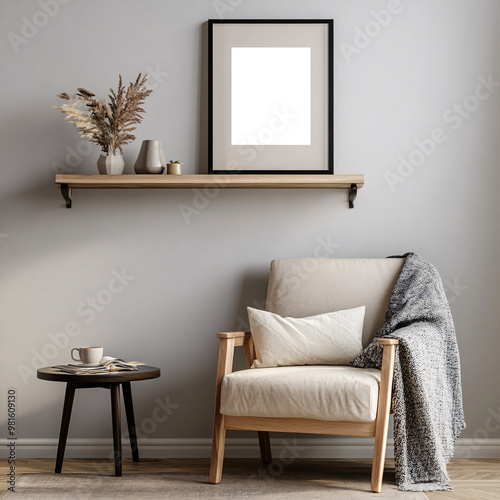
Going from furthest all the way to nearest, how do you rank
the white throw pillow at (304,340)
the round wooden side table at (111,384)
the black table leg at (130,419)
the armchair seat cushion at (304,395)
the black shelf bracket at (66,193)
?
the black shelf bracket at (66,193) < the black table leg at (130,419) < the white throw pillow at (304,340) < the round wooden side table at (111,384) < the armchair seat cushion at (304,395)

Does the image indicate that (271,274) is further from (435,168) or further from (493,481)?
(493,481)

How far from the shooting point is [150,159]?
2699mm

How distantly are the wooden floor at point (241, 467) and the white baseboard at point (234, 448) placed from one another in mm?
43

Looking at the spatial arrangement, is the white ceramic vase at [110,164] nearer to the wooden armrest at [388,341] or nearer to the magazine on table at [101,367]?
the magazine on table at [101,367]

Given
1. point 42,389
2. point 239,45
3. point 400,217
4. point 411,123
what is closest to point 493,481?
point 400,217

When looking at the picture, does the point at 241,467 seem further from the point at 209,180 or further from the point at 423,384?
the point at 209,180

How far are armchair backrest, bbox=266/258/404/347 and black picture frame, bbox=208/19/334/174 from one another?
1.43ft

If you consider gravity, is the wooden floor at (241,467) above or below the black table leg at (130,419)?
below

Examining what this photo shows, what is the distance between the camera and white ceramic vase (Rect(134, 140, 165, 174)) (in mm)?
2691

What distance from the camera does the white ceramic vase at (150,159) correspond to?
2.69 metres

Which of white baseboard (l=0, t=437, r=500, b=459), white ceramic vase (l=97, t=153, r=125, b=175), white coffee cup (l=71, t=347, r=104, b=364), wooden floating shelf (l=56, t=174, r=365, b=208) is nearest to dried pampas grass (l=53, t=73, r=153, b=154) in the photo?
white ceramic vase (l=97, t=153, r=125, b=175)

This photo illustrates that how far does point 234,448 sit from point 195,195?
3.60 feet

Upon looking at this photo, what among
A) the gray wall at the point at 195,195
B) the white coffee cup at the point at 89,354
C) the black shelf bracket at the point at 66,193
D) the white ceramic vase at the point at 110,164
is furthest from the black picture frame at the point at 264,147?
the white coffee cup at the point at 89,354

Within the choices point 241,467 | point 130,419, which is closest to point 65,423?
point 130,419
